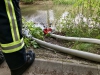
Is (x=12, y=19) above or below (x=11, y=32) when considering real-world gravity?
above

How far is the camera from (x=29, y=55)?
1787 millimetres

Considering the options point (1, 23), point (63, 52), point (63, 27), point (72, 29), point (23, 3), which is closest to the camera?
point (1, 23)

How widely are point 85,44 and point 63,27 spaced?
55.3 inches

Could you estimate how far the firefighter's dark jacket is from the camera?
1393 mm

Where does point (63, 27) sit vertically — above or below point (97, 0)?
below

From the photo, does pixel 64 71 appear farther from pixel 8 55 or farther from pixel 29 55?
pixel 8 55

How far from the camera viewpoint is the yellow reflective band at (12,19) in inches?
54.6

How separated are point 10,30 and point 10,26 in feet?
0.12

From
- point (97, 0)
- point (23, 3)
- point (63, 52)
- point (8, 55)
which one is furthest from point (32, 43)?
point (23, 3)

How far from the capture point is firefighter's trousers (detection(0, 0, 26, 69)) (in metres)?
1.39

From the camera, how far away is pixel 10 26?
1.42 meters

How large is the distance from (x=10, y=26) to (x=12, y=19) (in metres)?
0.07

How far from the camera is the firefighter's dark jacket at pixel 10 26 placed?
1393 mm

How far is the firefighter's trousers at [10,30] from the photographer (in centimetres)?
139
